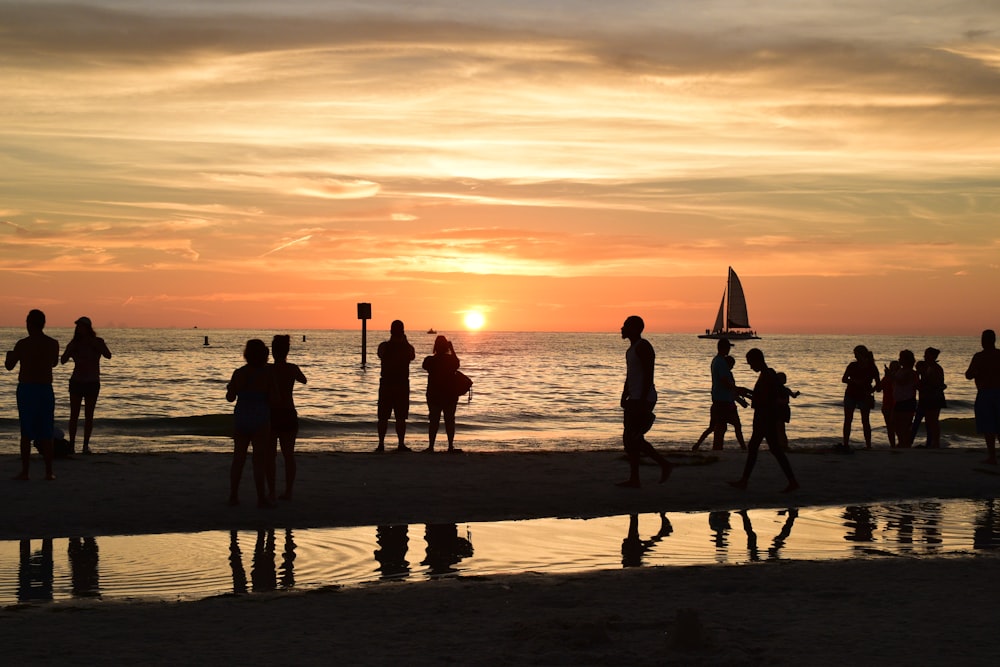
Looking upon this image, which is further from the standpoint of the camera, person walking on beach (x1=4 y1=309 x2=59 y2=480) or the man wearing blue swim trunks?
the man wearing blue swim trunks

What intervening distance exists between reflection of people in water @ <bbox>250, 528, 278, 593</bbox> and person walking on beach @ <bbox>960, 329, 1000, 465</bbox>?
35.7ft

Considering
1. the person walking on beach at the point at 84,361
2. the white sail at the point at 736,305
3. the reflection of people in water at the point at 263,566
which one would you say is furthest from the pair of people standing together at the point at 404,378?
the white sail at the point at 736,305

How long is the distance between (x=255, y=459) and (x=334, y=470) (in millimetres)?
3146

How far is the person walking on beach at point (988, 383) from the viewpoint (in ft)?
49.9

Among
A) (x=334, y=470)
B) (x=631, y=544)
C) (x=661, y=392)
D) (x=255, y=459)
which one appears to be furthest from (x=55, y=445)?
(x=661, y=392)

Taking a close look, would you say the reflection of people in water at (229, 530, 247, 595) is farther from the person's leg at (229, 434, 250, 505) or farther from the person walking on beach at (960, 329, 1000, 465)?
the person walking on beach at (960, 329, 1000, 465)

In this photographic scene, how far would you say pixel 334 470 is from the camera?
14055mm

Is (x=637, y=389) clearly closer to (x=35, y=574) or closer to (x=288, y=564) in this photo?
(x=288, y=564)

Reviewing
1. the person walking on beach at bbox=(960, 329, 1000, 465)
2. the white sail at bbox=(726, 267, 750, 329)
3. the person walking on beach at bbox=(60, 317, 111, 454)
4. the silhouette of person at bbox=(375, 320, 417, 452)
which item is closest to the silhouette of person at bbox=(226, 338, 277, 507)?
the person walking on beach at bbox=(60, 317, 111, 454)

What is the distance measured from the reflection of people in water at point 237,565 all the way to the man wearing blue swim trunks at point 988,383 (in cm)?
1118

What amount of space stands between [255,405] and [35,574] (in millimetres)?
3175

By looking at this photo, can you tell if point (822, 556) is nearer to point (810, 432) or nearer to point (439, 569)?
point (439, 569)

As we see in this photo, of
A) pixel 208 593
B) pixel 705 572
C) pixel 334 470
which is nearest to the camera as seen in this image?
pixel 208 593

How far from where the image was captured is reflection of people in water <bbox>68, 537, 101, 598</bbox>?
7635mm
